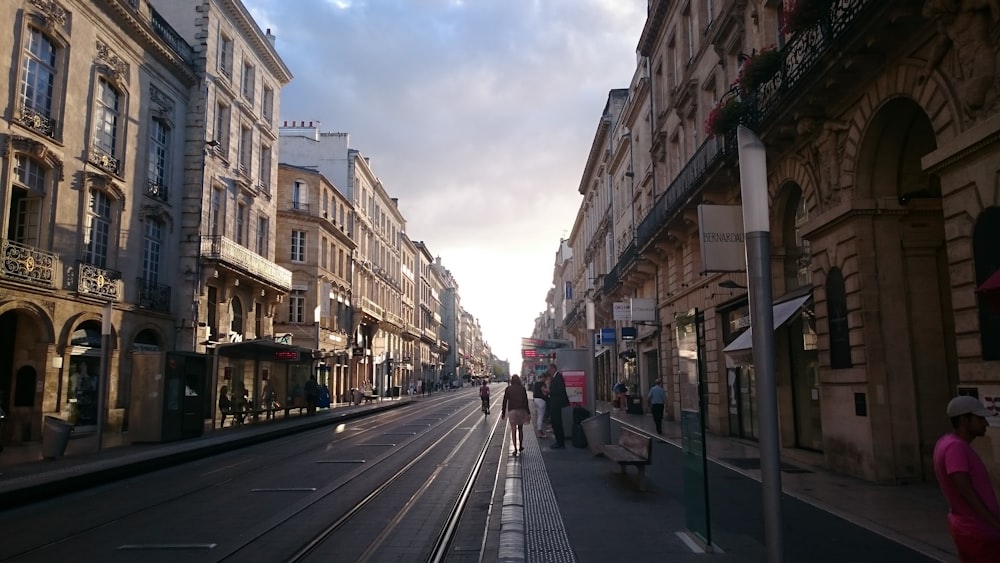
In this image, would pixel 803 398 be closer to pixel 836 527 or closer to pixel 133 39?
pixel 836 527

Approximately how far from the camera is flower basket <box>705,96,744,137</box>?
15156 millimetres

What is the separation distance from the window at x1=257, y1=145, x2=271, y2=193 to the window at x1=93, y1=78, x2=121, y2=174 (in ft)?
39.8

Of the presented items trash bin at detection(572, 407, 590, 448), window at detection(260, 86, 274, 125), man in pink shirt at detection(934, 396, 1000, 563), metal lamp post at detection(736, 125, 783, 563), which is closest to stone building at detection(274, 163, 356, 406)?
window at detection(260, 86, 274, 125)

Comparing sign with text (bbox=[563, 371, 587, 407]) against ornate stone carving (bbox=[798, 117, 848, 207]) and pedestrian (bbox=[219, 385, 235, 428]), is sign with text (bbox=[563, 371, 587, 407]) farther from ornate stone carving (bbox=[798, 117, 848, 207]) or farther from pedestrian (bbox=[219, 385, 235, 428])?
pedestrian (bbox=[219, 385, 235, 428])

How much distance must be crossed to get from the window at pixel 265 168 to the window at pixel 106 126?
1214 centimetres

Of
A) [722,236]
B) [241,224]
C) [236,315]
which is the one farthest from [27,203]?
[722,236]

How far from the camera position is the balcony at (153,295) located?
2462cm

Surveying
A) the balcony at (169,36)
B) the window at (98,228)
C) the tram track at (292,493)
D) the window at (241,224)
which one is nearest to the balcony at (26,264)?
the window at (98,228)

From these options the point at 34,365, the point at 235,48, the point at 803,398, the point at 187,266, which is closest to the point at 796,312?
the point at 803,398

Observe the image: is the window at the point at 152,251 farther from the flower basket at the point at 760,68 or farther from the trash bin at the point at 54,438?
the flower basket at the point at 760,68

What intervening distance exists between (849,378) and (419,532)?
7.95 metres

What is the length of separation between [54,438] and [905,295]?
1645 centimetres

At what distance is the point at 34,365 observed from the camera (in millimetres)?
19344

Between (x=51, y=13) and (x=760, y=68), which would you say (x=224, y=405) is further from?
(x=760, y=68)
